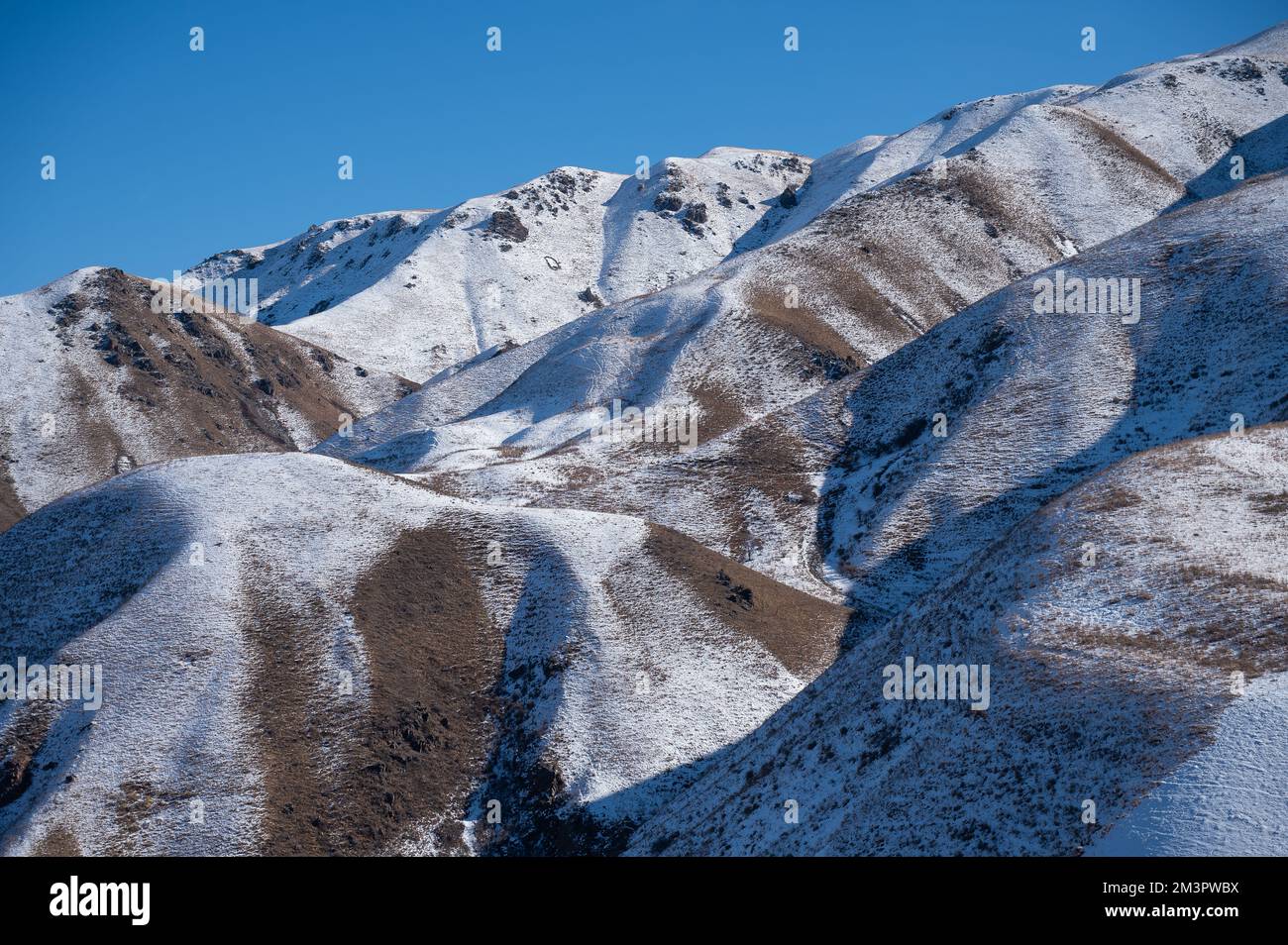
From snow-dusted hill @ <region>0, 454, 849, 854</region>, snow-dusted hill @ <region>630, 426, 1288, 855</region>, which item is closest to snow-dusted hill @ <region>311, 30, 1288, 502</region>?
snow-dusted hill @ <region>0, 454, 849, 854</region>

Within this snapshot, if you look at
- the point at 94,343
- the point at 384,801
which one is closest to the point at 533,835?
the point at 384,801

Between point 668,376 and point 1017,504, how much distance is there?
40493 mm

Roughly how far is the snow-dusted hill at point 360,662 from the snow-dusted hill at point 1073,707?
274 inches

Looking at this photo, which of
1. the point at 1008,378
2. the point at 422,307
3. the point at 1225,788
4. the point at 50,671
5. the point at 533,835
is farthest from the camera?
the point at 422,307

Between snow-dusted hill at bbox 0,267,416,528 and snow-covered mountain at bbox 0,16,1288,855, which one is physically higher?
snow-dusted hill at bbox 0,267,416,528

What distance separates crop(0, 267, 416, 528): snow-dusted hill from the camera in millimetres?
120062

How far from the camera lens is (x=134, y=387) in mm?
133000

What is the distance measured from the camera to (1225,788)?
23000mm

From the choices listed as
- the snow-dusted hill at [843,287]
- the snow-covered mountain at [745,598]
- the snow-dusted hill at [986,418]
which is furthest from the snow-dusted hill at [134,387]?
the snow-dusted hill at [986,418]

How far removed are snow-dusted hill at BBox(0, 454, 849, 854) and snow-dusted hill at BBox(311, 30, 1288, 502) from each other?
73.5 ft

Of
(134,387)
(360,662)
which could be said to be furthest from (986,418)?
(134,387)

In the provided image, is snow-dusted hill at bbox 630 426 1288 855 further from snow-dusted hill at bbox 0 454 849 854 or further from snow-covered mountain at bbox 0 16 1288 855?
snow-dusted hill at bbox 0 454 849 854
